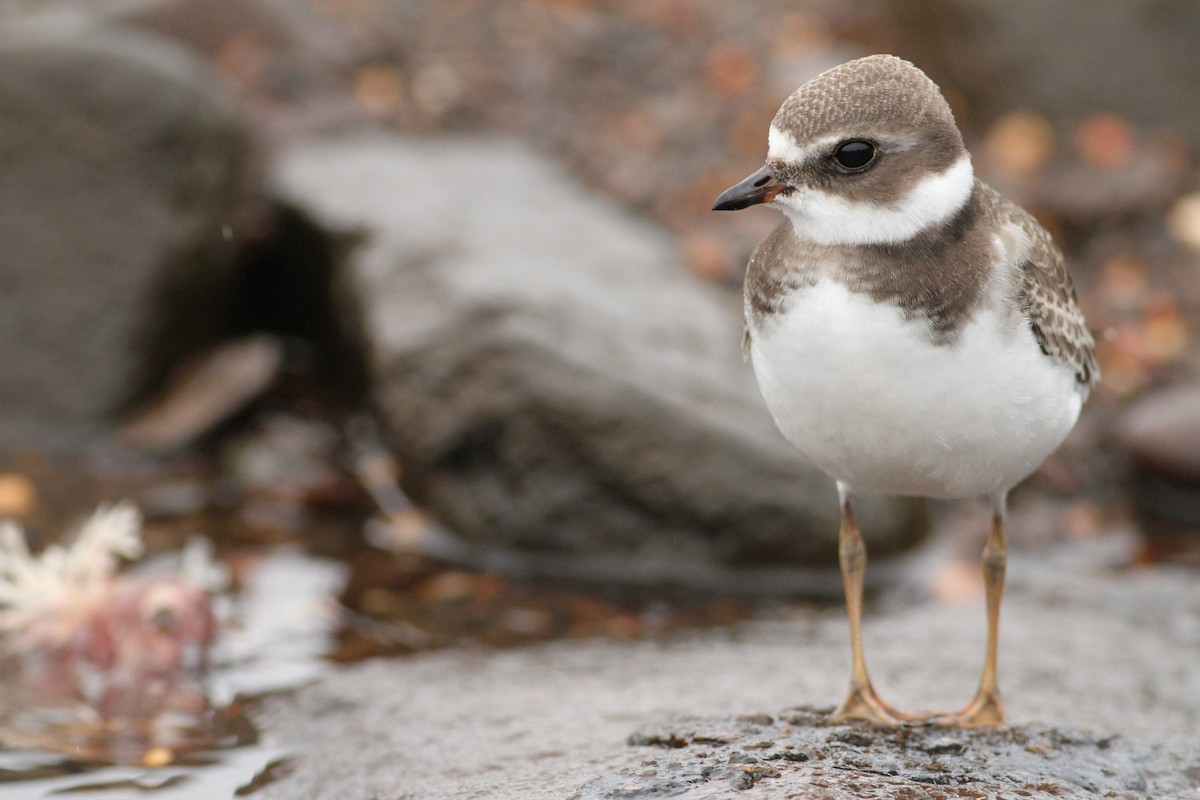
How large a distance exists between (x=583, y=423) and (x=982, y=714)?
2910mm

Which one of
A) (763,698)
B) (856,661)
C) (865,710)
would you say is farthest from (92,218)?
(865,710)

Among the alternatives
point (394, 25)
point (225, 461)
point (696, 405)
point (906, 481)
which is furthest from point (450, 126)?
point (906, 481)

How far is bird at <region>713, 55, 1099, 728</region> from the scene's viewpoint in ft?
12.1

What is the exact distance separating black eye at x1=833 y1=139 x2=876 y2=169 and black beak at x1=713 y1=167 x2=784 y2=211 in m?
0.18

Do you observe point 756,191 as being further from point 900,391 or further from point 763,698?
point 763,698

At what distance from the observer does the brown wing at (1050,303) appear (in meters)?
3.99

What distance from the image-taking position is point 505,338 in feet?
23.0

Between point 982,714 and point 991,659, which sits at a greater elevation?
point 991,659

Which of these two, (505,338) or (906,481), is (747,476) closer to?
(505,338)

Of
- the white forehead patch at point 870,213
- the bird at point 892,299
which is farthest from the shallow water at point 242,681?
the white forehead patch at point 870,213

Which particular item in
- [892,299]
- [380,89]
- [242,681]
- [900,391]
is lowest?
[242,681]

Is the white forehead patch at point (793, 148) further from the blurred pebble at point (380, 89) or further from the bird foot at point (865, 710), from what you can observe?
the blurred pebble at point (380, 89)

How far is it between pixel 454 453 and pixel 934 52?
5.54 meters

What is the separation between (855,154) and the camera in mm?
3824
